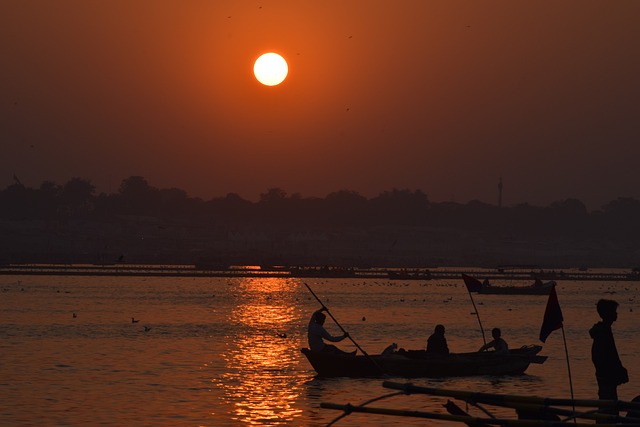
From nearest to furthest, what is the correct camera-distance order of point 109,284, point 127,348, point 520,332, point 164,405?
point 164,405
point 127,348
point 520,332
point 109,284

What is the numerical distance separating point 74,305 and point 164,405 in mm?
63890

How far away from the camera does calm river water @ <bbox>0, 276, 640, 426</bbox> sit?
33875 millimetres

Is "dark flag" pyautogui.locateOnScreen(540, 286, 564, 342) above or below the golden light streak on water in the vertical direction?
above

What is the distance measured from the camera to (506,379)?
4247 centimetres

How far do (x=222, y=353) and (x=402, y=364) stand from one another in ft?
48.2

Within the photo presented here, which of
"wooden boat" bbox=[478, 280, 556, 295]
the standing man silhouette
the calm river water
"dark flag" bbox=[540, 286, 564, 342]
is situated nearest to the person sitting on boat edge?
the calm river water

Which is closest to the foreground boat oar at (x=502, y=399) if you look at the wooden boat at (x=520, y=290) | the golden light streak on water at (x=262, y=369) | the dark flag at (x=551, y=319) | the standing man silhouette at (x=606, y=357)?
the standing man silhouette at (x=606, y=357)

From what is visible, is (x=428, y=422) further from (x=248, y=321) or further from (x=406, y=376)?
(x=248, y=321)

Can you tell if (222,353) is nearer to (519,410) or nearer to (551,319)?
(551,319)

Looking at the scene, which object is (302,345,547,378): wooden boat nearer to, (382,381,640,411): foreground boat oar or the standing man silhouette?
the standing man silhouette

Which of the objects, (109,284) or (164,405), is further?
(109,284)

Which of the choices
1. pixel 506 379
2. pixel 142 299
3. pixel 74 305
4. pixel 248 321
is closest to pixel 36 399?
pixel 506 379

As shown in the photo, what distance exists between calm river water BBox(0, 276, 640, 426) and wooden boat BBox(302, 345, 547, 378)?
1.23ft

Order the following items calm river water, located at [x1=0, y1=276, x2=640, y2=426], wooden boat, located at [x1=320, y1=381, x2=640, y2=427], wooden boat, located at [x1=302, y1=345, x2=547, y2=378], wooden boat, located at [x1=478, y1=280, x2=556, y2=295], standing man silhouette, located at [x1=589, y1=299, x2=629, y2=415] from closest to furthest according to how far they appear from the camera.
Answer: wooden boat, located at [x1=320, y1=381, x2=640, y2=427], standing man silhouette, located at [x1=589, y1=299, x2=629, y2=415], calm river water, located at [x1=0, y1=276, x2=640, y2=426], wooden boat, located at [x1=302, y1=345, x2=547, y2=378], wooden boat, located at [x1=478, y1=280, x2=556, y2=295]
